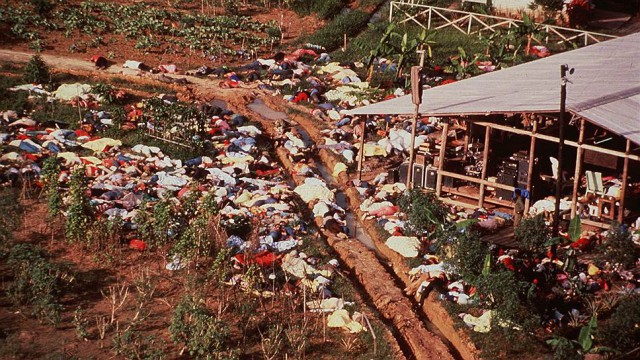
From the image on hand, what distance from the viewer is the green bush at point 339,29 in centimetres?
3147

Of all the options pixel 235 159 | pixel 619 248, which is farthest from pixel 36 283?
pixel 619 248

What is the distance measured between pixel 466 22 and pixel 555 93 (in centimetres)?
1342

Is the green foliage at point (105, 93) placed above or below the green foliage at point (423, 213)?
above

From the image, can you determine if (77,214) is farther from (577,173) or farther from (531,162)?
(577,173)

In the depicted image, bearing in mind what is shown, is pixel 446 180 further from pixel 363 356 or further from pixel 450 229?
pixel 363 356

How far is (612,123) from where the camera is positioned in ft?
56.4

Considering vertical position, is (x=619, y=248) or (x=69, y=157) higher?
(x=69, y=157)

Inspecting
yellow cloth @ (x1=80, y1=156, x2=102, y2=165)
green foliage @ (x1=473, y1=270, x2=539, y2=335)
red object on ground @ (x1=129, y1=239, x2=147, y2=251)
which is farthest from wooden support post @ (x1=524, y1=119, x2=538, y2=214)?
yellow cloth @ (x1=80, y1=156, x2=102, y2=165)

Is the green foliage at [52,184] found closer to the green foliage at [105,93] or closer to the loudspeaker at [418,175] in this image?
the green foliage at [105,93]

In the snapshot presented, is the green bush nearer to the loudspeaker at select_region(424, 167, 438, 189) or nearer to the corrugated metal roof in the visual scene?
the corrugated metal roof

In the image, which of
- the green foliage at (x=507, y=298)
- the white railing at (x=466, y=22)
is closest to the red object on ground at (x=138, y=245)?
the green foliage at (x=507, y=298)

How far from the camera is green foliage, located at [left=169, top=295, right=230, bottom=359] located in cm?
1345

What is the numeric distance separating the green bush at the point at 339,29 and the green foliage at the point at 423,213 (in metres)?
14.1

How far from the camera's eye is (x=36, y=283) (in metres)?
14.9
